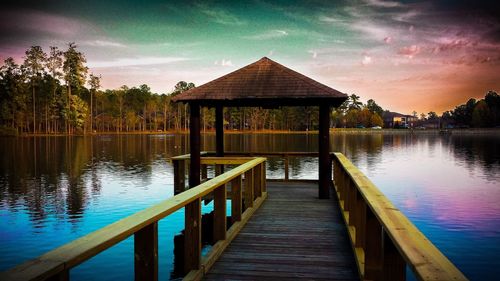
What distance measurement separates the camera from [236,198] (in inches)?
282

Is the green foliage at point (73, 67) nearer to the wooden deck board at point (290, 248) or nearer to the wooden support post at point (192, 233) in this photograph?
the wooden deck board at point (290, 248)

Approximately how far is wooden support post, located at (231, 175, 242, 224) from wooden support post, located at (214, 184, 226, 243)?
115cm

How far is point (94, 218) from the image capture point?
1623 centimetres

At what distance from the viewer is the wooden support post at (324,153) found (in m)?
10.8

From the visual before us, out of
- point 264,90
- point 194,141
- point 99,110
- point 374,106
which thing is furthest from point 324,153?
point 374,106

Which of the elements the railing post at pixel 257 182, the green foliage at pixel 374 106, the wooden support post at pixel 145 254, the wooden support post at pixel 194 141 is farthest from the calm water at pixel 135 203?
the green foliage at pixel 374 106

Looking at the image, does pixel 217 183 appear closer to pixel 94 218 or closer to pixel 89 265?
pixel 89 265

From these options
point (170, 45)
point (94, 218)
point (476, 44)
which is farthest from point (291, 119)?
point (94, 218)

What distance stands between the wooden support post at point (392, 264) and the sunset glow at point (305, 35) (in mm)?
34184

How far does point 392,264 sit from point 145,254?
1.96 meters

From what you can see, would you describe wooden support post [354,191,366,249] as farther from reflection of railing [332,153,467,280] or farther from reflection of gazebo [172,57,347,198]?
reflection of gazebo [172,57,347,198]

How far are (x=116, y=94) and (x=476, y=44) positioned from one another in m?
84.9

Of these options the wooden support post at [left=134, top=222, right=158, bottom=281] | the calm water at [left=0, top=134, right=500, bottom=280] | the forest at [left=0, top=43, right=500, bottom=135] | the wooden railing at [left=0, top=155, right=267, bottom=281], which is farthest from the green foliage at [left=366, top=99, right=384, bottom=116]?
the wooden support post at [left=134, top=222, right=158, bottom=281]

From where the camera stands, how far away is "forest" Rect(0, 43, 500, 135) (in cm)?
7450
